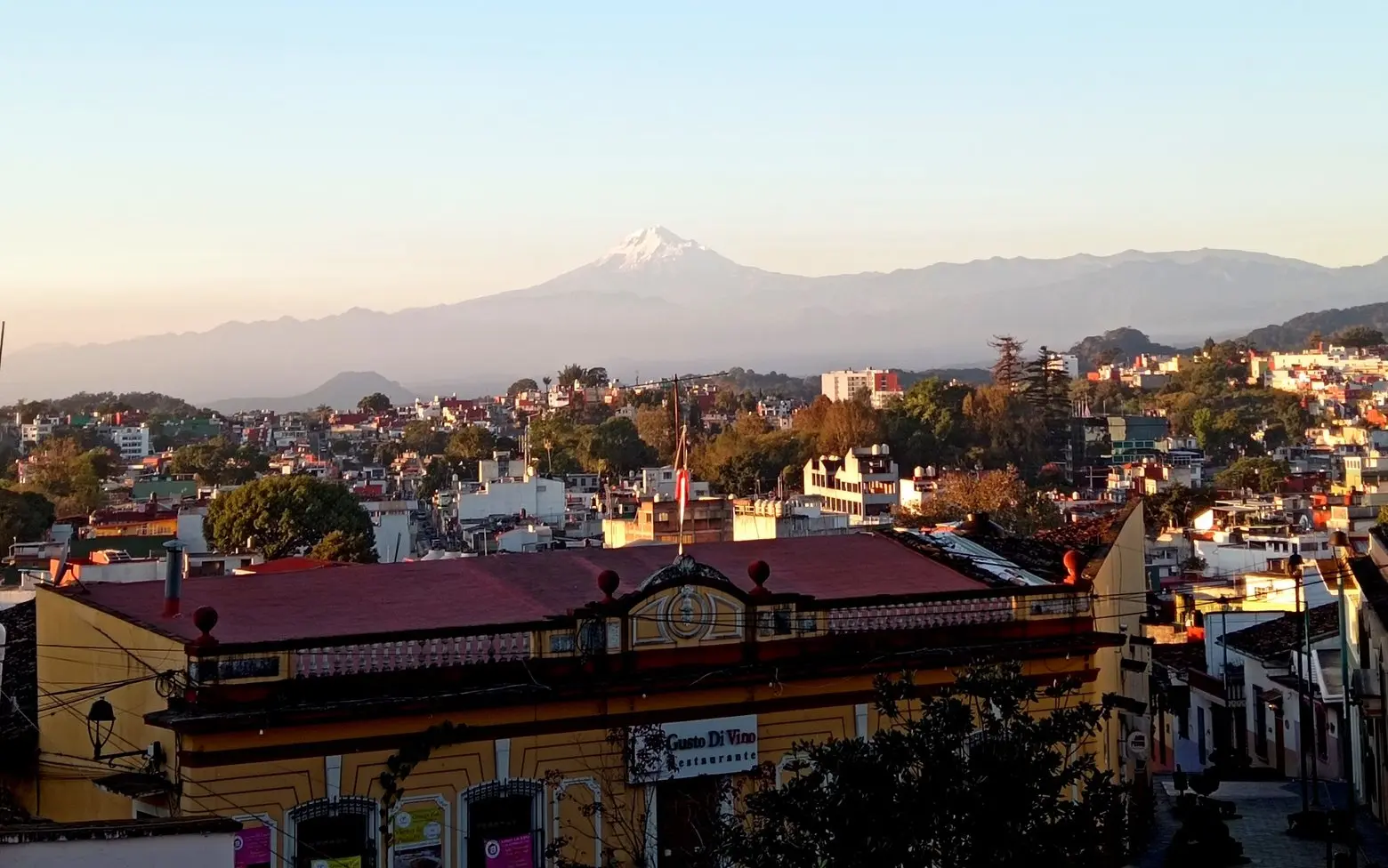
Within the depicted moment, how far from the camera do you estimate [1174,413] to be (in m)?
160

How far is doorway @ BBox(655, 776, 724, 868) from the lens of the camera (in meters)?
16.5

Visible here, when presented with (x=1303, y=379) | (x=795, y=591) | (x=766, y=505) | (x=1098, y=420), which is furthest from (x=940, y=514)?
(x=1303, y=379)

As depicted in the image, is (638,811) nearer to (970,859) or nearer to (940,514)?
(970,859)

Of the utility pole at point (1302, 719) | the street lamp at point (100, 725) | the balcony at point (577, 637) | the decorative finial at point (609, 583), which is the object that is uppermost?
the decorative finial at point (609, 583)

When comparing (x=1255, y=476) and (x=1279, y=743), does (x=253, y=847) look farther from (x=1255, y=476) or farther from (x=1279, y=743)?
(x=1255, y=476)

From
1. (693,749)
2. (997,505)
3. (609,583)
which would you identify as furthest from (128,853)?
(997,505)

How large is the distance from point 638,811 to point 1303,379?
17774cm

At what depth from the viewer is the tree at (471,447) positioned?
135825 millimetres

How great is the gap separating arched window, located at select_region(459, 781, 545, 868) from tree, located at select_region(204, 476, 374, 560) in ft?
174

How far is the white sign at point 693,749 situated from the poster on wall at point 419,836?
1.83 meters

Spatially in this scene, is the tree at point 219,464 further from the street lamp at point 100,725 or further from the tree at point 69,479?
the street lamp at point 100,725

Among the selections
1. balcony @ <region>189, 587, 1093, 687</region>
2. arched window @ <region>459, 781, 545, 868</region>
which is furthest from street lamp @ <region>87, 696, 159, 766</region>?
arched window @ <region>459, 781, 545, 868</region>

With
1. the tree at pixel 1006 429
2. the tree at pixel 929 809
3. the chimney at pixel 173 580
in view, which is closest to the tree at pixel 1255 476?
the tree at pixel 1006 429

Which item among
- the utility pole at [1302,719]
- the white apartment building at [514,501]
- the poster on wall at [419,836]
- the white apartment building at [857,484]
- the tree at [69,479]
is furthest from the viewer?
the tree at [69,479]
